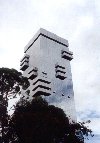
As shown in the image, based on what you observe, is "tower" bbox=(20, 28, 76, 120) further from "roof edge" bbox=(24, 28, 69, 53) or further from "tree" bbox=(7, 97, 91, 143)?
"tree" bbox=(7, 97, 91, 143)

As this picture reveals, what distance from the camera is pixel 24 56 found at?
127875 mm

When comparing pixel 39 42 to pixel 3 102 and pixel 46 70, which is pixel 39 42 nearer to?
pixel 46 70

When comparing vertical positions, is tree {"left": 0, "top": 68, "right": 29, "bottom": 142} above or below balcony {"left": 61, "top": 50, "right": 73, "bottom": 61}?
below

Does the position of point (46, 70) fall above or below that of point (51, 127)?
above

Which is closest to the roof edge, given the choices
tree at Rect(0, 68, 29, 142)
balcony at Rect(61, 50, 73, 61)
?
balcony at Rect(61, 50, 73, 61)

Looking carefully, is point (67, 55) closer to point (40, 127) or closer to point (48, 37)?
point (48, 37)

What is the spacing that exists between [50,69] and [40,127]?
80.7 meters

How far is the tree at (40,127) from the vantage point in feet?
119

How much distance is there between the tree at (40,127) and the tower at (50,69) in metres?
66.8

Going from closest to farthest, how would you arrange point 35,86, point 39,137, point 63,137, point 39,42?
point 39,137 → point 63,137 → point 35,86 → point 39,42

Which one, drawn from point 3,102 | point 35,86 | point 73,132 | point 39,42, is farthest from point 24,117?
point 39,42

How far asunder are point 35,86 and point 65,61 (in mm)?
24519

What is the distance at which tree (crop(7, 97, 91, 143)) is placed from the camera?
119 ft

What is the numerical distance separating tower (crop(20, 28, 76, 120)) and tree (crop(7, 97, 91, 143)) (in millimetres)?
66836
